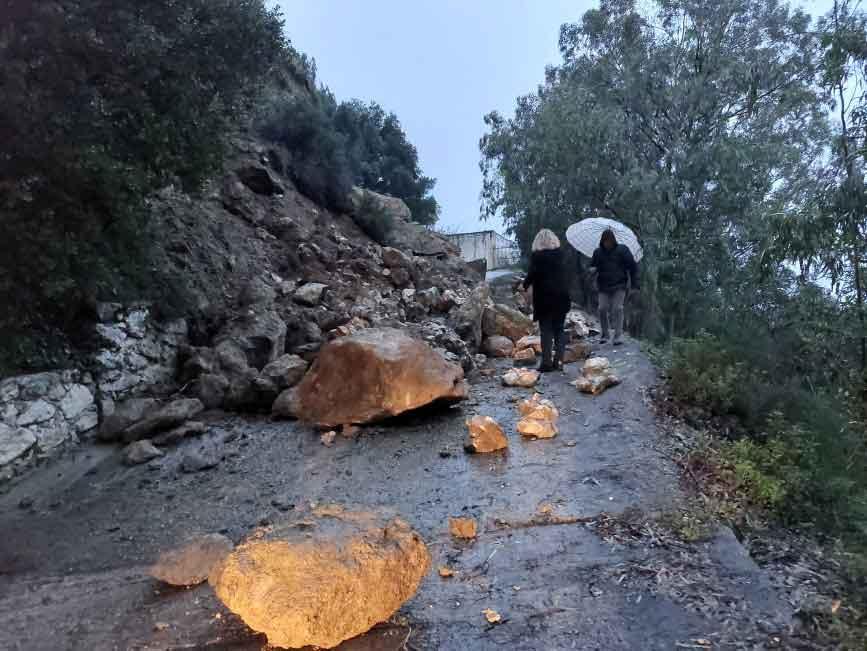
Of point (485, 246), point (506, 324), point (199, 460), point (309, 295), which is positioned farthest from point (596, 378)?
point (485, 246)

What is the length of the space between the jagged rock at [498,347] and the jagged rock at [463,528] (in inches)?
216

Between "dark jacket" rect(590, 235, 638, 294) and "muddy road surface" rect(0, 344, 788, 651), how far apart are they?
155 centimetres

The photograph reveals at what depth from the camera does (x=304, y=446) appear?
630 centimetres

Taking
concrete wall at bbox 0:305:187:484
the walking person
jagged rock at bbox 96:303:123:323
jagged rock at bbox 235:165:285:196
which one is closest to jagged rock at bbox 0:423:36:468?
concrete wall at bbox 0:305:187:484

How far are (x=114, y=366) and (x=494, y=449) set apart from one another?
4.62m

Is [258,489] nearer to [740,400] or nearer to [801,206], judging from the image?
[740,400]

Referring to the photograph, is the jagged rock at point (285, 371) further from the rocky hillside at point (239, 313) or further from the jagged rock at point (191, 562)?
the jagged rock at point (191, 562)

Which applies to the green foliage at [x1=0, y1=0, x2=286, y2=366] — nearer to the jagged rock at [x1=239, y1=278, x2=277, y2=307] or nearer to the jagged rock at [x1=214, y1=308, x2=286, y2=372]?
the jagged rock at [x1=214, y1=308, x2=286, y2=372]

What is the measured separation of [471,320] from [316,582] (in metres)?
7.37

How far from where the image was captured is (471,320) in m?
9.95

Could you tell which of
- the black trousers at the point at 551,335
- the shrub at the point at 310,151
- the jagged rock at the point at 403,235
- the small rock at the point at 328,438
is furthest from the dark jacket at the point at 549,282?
the shrub at the point at 310,151

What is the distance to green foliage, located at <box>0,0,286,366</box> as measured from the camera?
569 centimetres

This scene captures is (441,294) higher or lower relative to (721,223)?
lower

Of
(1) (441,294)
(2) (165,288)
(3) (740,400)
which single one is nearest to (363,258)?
(1) (441,294)
